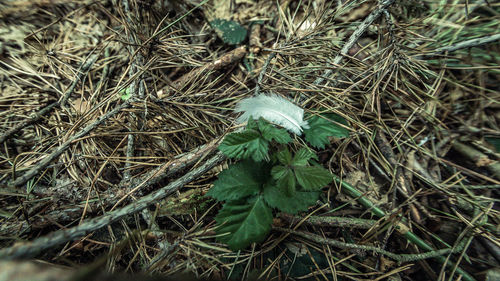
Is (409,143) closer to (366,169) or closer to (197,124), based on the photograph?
(366,169)

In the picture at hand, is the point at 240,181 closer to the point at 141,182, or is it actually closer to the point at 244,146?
the point at 244,146

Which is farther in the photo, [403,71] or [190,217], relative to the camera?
[403,71]

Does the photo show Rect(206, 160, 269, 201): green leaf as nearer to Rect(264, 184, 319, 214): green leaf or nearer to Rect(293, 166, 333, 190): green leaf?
Rect(264, 184, 319, 214): green leaf

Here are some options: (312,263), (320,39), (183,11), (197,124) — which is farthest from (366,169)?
(183,11)

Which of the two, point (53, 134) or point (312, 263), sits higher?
point (53, 134)

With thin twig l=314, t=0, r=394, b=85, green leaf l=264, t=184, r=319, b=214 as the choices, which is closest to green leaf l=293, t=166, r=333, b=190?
green leaf l=264, t=184, r=319, b=214

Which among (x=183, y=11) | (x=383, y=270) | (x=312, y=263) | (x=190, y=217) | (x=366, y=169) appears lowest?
(x=383, y=270)

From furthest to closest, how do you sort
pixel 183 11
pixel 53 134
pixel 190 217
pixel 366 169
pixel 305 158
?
pixel 183 11, pixel 53 134, pixel 366 169, pixel 190 217, pixel 305 158

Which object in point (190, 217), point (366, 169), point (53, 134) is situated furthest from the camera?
point (53, 134)

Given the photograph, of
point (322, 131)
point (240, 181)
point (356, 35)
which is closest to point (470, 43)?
point (356, 35)
